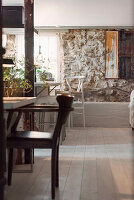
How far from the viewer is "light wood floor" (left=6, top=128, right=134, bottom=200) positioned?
2.62m

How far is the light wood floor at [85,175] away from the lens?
2.62 m

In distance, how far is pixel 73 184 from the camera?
293 cm

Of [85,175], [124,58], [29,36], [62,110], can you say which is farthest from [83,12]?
[62,110]

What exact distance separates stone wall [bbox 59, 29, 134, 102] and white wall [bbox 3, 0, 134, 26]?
1.34 ft

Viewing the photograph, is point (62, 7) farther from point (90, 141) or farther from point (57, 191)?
point (57, 191)

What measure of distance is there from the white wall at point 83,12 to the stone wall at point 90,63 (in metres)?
0.41

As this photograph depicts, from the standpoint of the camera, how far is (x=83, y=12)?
8.71m

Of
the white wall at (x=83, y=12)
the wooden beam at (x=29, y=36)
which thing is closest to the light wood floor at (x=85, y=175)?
the wooden beam at (x=29, y=36)

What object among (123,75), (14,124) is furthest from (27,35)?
(123,75)

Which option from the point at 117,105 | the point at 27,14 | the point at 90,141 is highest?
the point at 27,14

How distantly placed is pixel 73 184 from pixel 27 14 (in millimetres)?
2160

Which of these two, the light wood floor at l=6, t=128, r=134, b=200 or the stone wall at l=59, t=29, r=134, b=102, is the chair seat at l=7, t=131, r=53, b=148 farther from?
the stone wall at l=59, t=29, r=134, b=102

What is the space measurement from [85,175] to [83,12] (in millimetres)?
6333

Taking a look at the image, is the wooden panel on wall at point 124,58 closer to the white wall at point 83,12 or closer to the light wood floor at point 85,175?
the white wall at point 83,12
